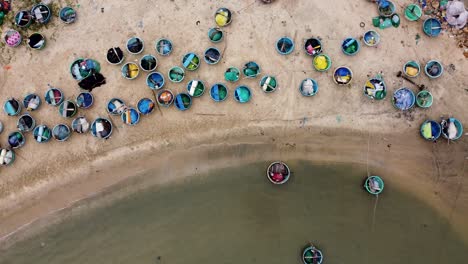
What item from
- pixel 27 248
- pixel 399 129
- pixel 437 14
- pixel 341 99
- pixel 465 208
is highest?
pixel 437 14

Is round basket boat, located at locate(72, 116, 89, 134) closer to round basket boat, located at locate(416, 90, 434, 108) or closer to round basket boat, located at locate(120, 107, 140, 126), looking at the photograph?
round basket boat, located at locate(120, 107, 140, 126)

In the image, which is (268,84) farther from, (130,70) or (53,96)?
(53,96)

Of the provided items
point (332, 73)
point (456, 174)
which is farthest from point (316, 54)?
point (456, 174)

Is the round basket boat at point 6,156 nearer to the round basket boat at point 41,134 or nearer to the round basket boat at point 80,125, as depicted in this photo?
the round basket boat at point 41,134

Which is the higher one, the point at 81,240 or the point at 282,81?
the point at 282,81

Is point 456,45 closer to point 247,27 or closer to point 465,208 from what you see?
point 465,208

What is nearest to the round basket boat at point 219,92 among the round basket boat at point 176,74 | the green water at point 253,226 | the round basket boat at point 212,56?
the round basket boat at point 212,56

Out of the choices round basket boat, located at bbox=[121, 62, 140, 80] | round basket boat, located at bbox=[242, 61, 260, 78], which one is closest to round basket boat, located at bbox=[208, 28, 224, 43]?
round basket boat, located at bbox=[242, 61, 260, 78]
